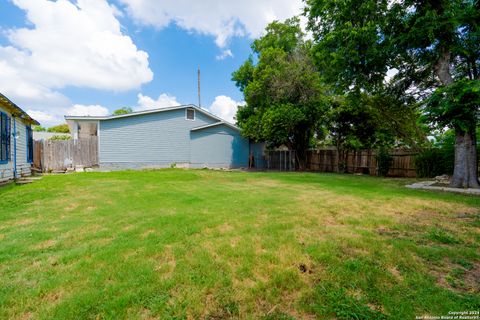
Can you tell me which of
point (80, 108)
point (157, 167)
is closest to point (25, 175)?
point (157, 167)

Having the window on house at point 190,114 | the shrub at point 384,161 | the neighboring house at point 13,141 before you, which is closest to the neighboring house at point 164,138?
the window on house at point 190,114

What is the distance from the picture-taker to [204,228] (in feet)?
11.3

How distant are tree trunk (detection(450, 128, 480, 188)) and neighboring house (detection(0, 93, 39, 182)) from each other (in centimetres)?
1552

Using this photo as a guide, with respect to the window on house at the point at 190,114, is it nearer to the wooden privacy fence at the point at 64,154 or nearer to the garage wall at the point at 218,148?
the garage wall at the point at 218,148

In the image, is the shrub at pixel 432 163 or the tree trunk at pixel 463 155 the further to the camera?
the shrub at pixel 432 163

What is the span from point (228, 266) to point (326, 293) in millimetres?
981

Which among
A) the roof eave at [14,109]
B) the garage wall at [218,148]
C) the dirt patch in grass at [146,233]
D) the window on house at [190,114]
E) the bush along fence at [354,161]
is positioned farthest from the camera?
the garage wall at [218,148]

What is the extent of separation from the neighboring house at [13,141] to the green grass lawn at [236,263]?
498 cm

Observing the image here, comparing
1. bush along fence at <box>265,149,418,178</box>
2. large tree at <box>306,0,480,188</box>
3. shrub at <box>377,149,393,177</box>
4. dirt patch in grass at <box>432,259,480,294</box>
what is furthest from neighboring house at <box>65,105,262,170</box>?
dirt patch in grass at <box>432,259,480,294</box>

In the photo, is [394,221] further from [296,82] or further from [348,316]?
[296,82]

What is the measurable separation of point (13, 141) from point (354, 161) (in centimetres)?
1771

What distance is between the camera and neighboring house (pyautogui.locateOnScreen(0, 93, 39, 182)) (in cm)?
769

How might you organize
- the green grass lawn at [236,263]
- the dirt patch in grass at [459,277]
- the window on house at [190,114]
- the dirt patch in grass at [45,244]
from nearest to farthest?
the green grass lawn at [236,263]
the dirt patch in grass at [459,277]
the dirt patch in grass at [45,244]
the window on house at [190,114]

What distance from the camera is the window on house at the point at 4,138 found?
7637 mm
